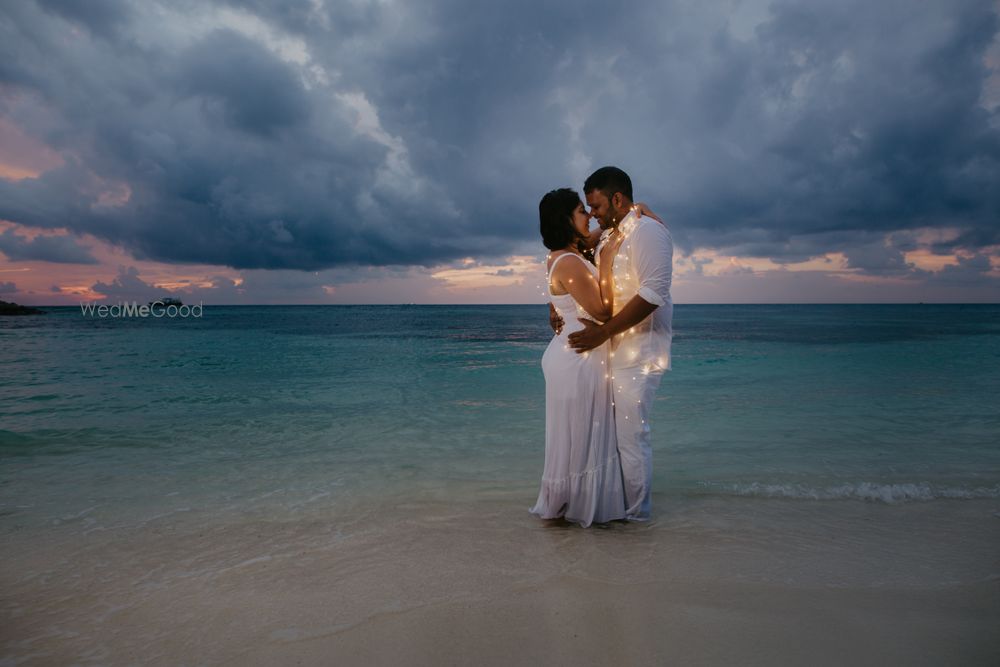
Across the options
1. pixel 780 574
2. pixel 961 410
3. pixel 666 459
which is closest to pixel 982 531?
pixel 780 574

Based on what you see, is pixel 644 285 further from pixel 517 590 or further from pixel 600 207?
pixel 517 590

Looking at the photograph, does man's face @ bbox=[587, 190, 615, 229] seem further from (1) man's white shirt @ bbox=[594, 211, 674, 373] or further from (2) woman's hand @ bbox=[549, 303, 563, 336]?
(2) woman's hand @ bbox=[549, 303, 563, 336]

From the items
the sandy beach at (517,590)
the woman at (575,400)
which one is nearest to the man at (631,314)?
the woman at (575,400)

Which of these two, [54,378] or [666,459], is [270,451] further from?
[54,378]

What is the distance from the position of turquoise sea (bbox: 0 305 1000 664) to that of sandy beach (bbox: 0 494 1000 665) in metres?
0.02

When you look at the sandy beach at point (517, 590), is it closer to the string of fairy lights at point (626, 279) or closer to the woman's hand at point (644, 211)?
the string of fairy lights at point (626, 279)

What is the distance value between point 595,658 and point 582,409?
189 cm

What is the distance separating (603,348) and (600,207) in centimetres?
115

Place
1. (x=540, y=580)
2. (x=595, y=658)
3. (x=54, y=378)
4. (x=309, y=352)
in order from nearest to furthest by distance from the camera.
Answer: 1. (x=595, y=658)
2. (x=540, y=580)
3. (x=54, y=378)
4. (x=309, y=352)

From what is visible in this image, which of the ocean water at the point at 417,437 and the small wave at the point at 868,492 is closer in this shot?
the small wave at the point at 868,492

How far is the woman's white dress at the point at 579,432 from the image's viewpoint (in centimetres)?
420

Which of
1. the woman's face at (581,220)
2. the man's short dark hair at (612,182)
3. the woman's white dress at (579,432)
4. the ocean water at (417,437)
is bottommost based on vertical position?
the ocean water at (417,437)

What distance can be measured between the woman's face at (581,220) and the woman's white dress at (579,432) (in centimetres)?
33

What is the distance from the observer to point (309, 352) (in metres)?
24.6
